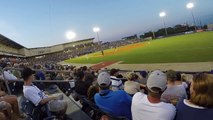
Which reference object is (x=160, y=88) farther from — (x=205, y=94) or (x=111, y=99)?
(x=111, y=99)

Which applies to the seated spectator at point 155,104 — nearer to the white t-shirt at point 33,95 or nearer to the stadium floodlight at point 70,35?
the white t-shirt at point 33,95

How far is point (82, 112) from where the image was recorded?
5.67 metres

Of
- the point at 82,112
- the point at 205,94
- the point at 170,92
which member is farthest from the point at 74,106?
the point at 205,94

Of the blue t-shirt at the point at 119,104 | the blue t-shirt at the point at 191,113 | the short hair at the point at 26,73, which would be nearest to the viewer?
the blue t-shirt at the point at 191,113

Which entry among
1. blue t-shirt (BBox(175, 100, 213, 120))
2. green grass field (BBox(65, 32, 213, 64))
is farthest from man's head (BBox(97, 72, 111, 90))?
green grass field (BBox(65, 32, 213, 64))

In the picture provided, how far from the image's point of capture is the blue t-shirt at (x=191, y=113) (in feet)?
8.68

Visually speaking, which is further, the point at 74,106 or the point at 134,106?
the point at 74,106

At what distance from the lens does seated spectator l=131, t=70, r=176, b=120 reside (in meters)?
2.89

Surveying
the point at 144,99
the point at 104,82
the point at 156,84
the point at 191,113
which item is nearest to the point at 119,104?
the point at 104,82

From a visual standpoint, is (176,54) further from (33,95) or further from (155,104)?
(155,104)

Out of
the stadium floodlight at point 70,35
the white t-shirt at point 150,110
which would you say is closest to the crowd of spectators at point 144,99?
the white t-shirt at point 150,110

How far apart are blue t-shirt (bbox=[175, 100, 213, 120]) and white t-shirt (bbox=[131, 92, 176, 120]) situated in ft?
0.26

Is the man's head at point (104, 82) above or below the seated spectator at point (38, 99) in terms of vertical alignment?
above

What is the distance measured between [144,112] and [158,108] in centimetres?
27
